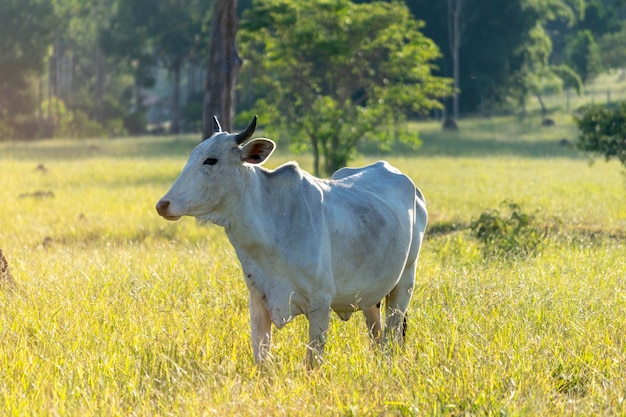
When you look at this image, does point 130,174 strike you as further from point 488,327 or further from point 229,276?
point 488,327

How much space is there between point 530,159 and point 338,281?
88.1 ft

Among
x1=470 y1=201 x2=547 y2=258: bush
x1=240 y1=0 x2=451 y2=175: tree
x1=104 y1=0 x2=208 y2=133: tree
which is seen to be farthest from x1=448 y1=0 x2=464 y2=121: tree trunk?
x1=470 y1=201 x2=547 y2=258: bush

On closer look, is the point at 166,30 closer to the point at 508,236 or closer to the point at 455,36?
the point at 455,36

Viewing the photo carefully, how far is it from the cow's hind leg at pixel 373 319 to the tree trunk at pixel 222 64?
9.33 meters

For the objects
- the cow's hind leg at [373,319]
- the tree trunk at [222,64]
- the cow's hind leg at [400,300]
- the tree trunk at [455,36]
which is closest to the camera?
the cow's hind leg at [400,300]

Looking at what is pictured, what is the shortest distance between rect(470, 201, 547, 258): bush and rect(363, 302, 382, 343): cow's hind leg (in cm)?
303

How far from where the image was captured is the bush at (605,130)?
47.1ft

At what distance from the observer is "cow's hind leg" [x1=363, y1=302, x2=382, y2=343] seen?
Answer: 6195 millimetres

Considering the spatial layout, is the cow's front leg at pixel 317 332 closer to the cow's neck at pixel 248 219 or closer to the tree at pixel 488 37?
the cow's neck at pixel 248 219

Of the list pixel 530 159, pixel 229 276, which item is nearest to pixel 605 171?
pixel 530 159

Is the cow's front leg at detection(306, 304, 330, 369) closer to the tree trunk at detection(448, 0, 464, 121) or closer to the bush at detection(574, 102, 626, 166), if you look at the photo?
the bush at detection(574, 102, 626, 166)

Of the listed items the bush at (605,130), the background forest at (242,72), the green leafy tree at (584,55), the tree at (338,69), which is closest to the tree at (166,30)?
the background forest at (242,72)

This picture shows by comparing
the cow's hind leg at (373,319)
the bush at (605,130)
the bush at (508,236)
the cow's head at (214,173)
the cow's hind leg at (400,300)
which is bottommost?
the bush at (508,236)

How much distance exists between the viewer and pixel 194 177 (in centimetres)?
483
